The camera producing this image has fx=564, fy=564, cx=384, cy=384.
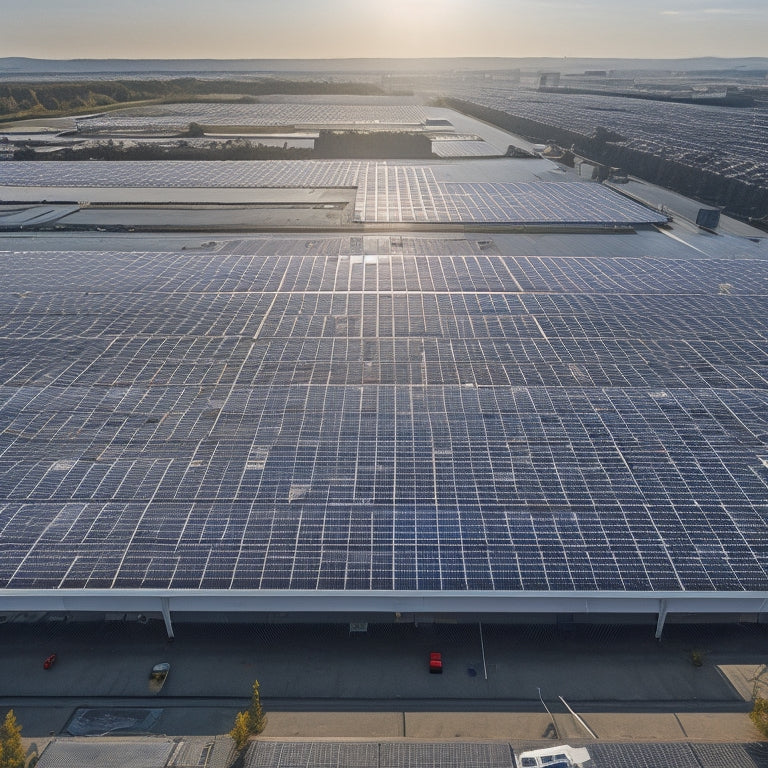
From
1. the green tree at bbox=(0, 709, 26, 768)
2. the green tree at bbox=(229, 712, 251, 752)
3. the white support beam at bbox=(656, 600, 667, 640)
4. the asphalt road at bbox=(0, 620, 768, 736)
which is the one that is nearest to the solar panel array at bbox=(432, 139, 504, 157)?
the white support beam at bbox=(656, 600, 667, 640)

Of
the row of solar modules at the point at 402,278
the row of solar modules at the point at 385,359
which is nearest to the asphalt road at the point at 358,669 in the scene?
the row of solar modules at the point at 385,359

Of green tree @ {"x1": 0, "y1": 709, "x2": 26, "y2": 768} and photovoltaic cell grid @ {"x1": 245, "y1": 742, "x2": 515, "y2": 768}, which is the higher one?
green tree @ {"x1": 0, "y1": 709, "x2": 26, "y2": 768}

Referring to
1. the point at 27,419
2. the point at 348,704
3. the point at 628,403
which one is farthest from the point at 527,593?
the point at 27,419

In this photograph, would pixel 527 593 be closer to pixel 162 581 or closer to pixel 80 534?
pixel 162 581

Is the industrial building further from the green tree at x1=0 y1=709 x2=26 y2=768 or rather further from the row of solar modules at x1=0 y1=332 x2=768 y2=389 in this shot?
the green tree at x1=0 y1=709 x2=26 y2=768

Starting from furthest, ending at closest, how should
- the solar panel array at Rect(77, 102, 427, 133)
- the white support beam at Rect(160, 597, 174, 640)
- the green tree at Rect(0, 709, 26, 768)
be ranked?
the solar panel array at Rect(77, 102, 427, 133) < the white support beam at Rect(160, 597, 174, 640) < the green tree at Rect(0, 709, 26, 768)

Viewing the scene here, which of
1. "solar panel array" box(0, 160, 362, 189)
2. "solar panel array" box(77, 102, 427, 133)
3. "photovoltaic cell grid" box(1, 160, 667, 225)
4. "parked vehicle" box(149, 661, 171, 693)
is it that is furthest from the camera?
"solar panel array" box(77, 102, 427, 133)

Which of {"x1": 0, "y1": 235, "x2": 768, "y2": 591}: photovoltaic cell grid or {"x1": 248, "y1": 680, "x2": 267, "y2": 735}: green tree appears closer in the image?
{"x1": 248, "y1": 680, "x2": 267, "y2": 735}: green tree

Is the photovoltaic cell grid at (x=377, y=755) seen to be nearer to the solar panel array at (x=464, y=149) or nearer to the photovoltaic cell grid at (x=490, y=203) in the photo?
the photovoltaic cell grid at (x=490, y=203)
